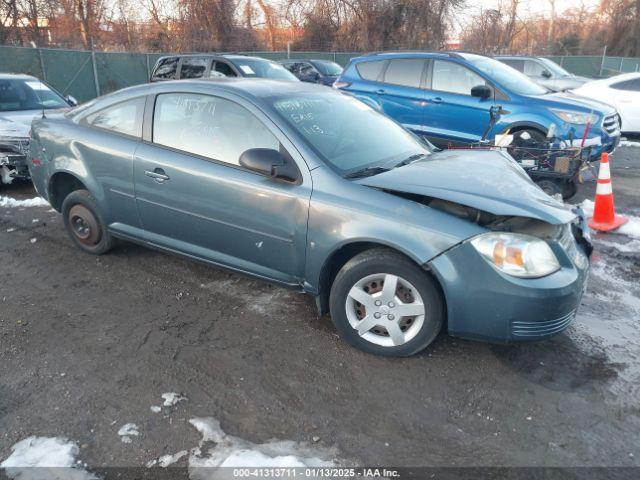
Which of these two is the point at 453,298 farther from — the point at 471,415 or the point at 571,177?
the point at 571,177

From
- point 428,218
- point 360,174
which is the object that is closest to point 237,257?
point 360,174

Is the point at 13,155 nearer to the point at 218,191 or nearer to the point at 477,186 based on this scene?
the point at 218,191

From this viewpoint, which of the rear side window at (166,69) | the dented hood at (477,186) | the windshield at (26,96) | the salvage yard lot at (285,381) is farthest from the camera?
the rear side window at (166,69)

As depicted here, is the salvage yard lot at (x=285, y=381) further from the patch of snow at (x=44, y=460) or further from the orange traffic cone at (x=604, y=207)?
the orange traffic cone at (x=604, y=207)

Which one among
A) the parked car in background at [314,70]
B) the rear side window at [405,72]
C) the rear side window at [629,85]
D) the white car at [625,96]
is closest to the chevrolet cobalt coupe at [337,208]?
the rear side window at [405,72]

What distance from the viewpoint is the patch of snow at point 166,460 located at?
7.87 ft

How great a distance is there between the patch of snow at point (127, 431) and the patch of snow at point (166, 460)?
8.3 inches

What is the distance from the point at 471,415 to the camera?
2.76 m

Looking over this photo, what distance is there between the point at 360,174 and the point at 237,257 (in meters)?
1.07

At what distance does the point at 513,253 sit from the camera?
2.85 m

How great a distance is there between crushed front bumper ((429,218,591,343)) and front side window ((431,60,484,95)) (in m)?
5.40

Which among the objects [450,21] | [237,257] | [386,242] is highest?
[450,21]

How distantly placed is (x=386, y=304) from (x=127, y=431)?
1.58 metres

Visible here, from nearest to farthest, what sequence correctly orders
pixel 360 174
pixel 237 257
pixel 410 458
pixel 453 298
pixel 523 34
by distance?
pixel 410 458 → pixel 453 298 → pixel 360 174 → pixel 237 257 → pixel 523 34
